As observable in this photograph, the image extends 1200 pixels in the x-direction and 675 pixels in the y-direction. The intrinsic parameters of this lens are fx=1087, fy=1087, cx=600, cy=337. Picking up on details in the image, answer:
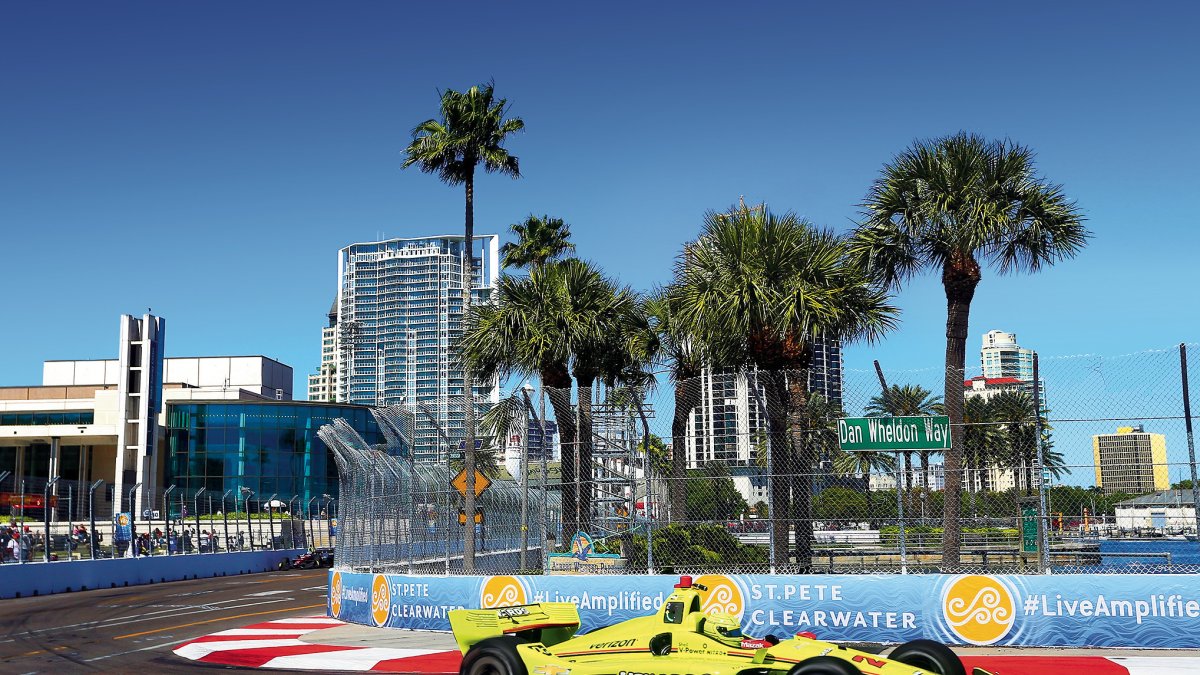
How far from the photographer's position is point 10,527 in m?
31.5

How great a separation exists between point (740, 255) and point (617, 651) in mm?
10200

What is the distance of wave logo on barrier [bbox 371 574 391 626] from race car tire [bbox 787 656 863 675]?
10.8 m

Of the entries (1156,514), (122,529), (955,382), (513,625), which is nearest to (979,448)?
(955,382)

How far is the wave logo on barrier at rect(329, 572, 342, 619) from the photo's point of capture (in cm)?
2023

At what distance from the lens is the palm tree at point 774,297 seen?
1866cm

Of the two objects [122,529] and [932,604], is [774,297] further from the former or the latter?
[122,529]

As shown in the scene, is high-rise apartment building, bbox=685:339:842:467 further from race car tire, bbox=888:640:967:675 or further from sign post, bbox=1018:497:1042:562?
race car tire, bbox=888:640:967:675

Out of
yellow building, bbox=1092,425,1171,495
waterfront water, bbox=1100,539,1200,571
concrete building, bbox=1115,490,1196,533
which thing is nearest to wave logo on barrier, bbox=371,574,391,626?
waterfront water, bbox=1100,539,1200,571

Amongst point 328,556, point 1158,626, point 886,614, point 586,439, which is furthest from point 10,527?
point 1158,626

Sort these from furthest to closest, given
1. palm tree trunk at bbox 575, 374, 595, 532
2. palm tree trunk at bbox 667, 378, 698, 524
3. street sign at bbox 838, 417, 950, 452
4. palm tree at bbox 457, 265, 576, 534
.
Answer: palm tree at bbox 457, 265, 576, 534
palm tree trunk at bbox 575, 374, 595, 532
palm tree trunk at bbox 667, 378, 698, 524
street sign at bbox 838, 417, 950, 452

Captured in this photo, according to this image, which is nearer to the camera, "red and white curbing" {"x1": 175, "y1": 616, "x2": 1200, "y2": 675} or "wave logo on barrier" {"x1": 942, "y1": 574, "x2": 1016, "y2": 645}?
"red and white curbing" {"x1": 175, "y1": 616, "x2": 1200, "y2": 675}

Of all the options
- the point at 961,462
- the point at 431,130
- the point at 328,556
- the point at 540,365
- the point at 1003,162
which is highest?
the point at 431,130

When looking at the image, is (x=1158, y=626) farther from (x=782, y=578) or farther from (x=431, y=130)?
(x=431, y=130)

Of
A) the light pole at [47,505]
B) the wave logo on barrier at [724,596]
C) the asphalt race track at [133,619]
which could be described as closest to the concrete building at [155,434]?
the light pole at [47,505]
